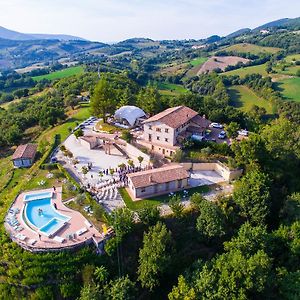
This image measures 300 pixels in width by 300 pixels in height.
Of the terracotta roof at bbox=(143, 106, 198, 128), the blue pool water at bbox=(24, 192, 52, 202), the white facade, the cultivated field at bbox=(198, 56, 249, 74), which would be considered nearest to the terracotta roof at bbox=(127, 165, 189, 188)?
the terracotta roof at bbox=(143, 106, 198, 128)

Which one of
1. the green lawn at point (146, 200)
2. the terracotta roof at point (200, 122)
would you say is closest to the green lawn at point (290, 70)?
the terracotta roof at point (200, 122)

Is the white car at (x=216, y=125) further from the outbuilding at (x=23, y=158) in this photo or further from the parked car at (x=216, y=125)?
the outbuilding at (x=23, y=158)

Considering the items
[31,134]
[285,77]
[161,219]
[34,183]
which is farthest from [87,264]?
[285,77]

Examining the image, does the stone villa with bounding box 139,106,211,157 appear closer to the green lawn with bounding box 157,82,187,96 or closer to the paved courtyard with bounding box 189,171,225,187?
the paved courtyard with bounding box 189,171,225,187

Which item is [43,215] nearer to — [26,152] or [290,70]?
[26,152]

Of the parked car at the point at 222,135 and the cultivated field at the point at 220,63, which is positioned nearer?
the parked car at the point at 222,135

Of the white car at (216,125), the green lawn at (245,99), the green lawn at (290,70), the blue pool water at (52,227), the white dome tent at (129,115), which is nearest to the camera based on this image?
the blue pool water at (52,227)
